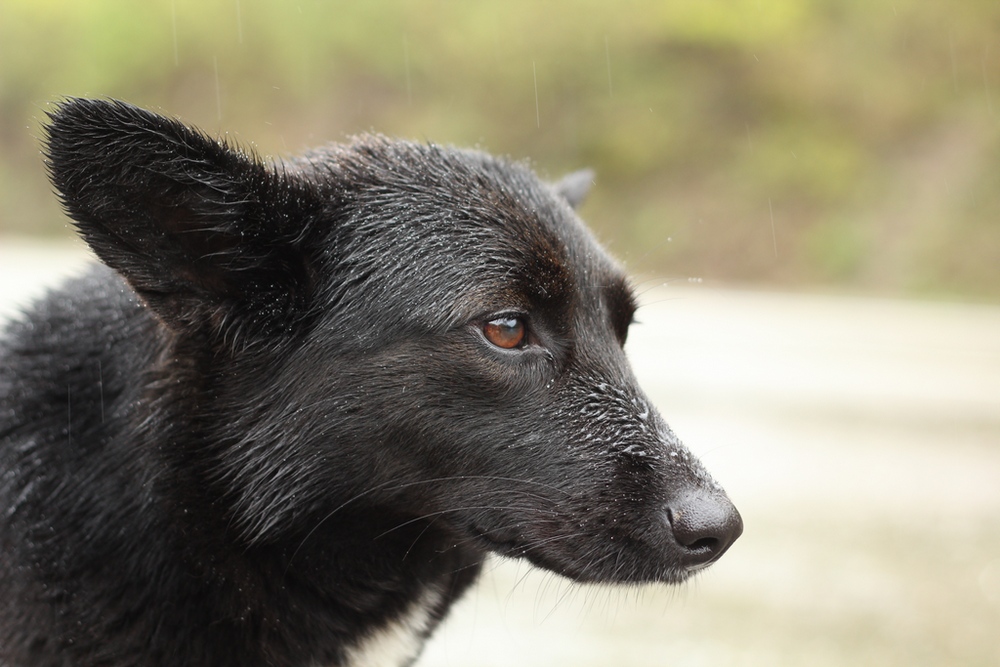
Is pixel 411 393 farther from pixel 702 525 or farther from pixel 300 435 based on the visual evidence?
pixel 702 525

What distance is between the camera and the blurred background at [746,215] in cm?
484

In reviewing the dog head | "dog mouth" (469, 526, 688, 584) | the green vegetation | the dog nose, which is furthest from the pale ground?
the green vegetation

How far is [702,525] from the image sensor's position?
2100mm

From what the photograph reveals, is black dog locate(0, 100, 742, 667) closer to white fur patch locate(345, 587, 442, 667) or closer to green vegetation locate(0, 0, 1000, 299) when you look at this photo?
white fur patch locate(345, 587, 442, 667)

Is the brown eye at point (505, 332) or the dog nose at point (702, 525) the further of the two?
the brown eye at point (505, 332)

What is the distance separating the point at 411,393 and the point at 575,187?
1180mm

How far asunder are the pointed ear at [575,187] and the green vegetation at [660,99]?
9.63 meters

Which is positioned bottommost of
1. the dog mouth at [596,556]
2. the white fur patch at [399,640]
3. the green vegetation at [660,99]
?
the white fur patch at [399,640]

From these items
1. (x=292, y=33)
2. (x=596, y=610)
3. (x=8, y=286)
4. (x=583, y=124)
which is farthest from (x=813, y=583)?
(x=292, y=33)

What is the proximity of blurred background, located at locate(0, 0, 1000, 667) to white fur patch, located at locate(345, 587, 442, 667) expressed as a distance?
1.81 metres

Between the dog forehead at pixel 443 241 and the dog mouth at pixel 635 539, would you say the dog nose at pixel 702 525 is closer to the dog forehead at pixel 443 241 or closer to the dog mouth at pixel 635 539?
the dog mouth at pixel 635 539

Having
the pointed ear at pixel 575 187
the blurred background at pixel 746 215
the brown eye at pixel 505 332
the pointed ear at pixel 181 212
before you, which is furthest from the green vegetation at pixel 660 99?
the pointed ear at pixel 181 212

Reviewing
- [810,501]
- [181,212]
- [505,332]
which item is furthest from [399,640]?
[810,501]

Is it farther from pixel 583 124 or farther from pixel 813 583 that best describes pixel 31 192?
pixel 813 583
